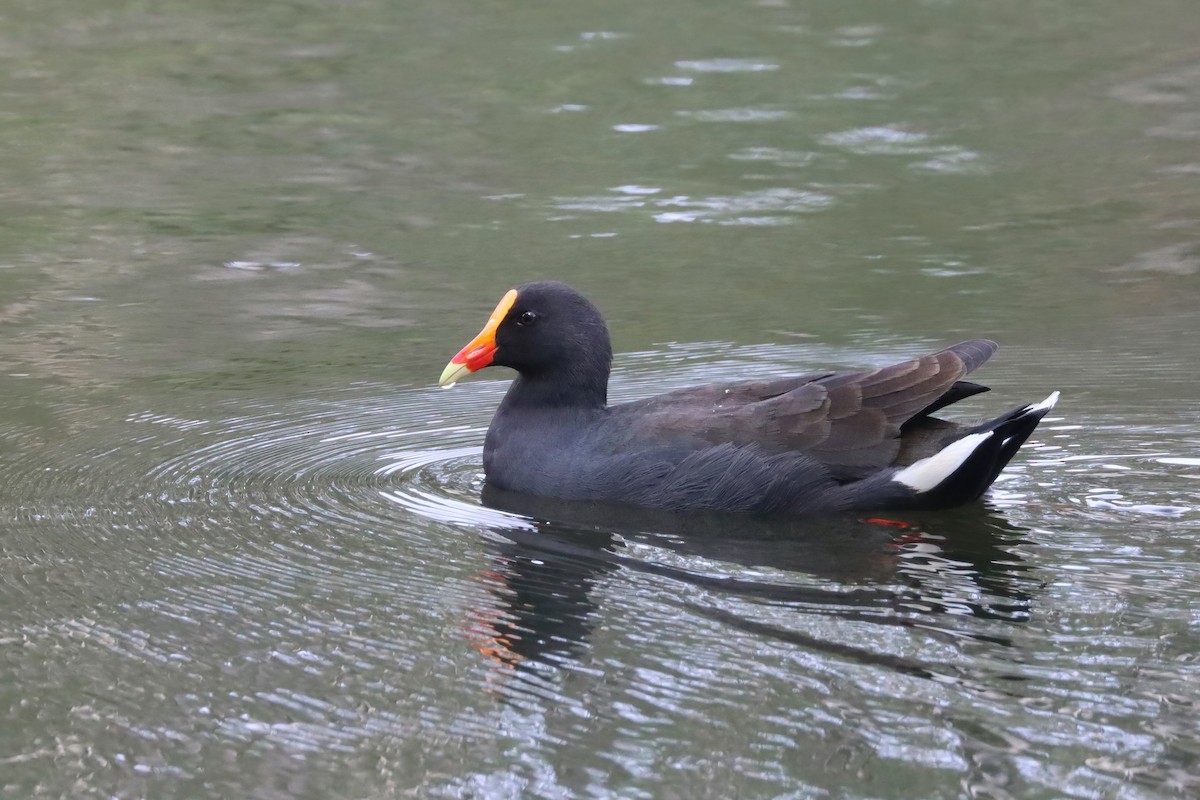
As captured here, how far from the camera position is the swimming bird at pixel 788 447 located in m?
5.71

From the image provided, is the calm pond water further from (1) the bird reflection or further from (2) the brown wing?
(2) the brown wing

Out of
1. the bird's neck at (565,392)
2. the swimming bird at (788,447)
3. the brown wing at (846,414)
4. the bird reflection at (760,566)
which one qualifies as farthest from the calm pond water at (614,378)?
the bird's neck at (565,392)

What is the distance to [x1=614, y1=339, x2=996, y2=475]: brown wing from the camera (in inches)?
229

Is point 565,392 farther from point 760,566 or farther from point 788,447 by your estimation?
point 760,566

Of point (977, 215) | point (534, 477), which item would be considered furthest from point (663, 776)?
point (977, 215)

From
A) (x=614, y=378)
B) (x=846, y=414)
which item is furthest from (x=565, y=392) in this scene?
(x=614, y=378)

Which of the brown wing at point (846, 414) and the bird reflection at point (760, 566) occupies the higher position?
the brown wing at point (846, 414)

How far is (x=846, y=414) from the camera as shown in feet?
19.1

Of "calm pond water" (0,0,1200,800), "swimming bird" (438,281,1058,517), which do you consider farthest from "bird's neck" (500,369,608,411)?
"calm pond water" (0,0,1200,800)

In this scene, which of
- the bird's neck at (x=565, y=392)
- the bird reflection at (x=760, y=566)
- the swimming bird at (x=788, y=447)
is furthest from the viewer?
the bird's neck at (x=565, y=392)

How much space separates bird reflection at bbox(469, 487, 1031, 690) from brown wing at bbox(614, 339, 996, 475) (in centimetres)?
25

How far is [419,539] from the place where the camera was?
5.54m

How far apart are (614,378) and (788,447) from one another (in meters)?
1.73

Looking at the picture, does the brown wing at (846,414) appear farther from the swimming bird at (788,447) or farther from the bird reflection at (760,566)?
the bird reflection at (760,566)
